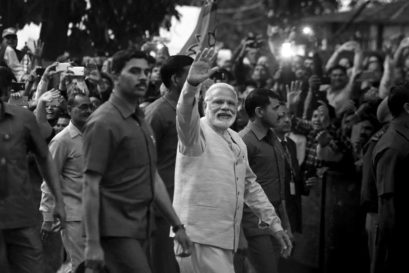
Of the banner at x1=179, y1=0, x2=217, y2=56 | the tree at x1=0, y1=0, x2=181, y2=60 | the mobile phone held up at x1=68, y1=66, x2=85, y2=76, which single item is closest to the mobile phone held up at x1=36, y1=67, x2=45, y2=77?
the mobile phone held up at x1=68, y1=66, x2=85, y2=76

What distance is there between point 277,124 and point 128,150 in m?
3.64

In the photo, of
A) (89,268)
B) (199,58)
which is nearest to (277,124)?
(199,58)

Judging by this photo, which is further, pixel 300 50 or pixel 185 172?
pixel 300 50

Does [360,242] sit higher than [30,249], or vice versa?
[30,249]

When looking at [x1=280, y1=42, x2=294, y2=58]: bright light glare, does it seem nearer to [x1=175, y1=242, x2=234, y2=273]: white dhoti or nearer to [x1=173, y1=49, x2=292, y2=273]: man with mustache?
[x1=173, y1=49, x2=292, y2=273]: man with mustache

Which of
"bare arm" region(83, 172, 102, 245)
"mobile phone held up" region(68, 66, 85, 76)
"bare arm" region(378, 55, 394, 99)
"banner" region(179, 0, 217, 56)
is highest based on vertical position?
"banner" region(179, 0, 217, 56)

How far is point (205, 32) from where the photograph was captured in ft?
48.4

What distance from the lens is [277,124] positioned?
12062 mm

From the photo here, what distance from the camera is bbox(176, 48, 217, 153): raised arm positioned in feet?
29.8

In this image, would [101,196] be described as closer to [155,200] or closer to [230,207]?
[155,200]

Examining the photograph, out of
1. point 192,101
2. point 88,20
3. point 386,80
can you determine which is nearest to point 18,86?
point 192,101

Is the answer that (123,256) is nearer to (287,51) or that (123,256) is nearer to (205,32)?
(205,32)

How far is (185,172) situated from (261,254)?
5.38 feet

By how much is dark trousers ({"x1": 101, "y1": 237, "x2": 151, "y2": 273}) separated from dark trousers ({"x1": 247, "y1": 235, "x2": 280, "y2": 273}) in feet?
8.83
